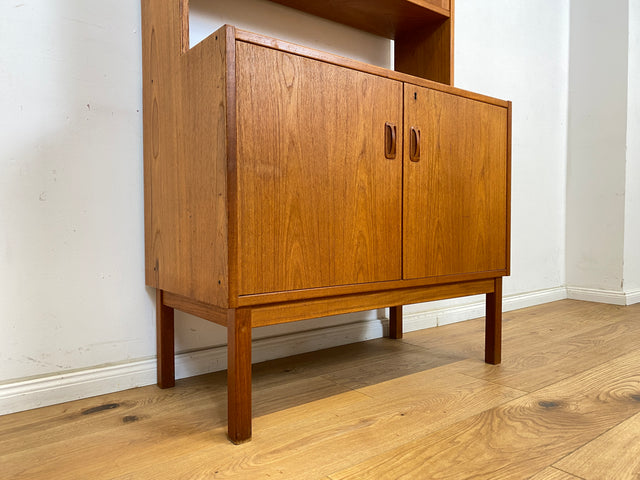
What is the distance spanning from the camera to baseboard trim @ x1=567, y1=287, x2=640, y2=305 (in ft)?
8.28

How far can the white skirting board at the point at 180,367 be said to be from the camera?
1108 millimetres

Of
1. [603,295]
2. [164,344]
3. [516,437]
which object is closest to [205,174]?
[164,344]

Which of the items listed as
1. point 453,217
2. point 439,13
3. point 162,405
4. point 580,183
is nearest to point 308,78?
point 453,217

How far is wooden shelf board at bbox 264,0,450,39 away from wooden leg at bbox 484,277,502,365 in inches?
34.8

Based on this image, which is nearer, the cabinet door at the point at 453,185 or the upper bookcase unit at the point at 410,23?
the cabinet door at the point at 453,185

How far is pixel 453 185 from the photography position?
1346 mm

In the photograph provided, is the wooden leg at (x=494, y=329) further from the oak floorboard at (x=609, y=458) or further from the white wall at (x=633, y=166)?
the white wall at (x=633, y=166)

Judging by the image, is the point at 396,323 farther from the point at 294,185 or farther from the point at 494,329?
the point at 294,185

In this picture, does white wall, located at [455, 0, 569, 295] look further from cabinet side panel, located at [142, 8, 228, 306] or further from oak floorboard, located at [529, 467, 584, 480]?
oak floorboard, located at [529, 467, 584, 480]

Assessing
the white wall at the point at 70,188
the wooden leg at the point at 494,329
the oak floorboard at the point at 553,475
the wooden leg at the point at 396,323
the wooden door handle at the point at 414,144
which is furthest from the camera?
the wooden leg at the point at 396,323

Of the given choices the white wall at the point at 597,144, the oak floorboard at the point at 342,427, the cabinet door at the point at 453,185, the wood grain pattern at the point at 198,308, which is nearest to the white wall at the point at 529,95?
the white wall at the point at 597,144

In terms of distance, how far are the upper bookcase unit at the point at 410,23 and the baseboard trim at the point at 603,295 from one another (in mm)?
1761

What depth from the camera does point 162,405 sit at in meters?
1.14

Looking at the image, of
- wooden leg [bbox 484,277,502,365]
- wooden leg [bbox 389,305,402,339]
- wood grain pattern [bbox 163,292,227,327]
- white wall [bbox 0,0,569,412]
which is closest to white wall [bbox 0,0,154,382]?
white wall [bbox 0,0,569,412]
